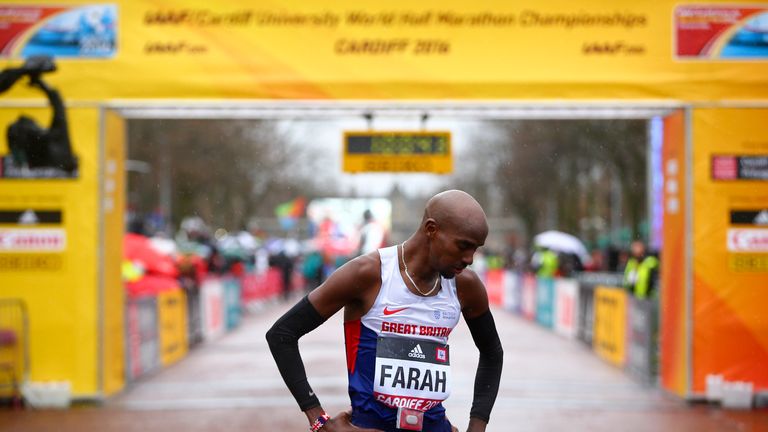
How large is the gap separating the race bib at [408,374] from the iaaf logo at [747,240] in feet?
26.1

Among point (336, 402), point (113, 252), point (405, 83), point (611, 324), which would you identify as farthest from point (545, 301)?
point (113, 252)

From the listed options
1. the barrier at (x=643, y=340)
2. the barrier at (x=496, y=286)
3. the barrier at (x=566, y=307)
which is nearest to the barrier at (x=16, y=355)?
the barrier at (x=643, y=340)

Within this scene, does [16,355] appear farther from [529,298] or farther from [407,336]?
[529,298]

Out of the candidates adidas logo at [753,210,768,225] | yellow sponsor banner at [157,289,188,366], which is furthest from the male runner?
yellow sponsor banner at [157,289,188,366]

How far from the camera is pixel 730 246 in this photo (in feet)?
36.0

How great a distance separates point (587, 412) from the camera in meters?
10.6

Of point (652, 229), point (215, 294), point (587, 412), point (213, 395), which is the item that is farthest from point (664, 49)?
point (215, 294)

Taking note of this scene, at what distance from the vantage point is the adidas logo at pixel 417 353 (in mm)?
3824

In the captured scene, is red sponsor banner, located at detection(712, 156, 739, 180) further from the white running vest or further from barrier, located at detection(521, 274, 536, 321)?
barrier, located at detection(521, 274, 536, 321)

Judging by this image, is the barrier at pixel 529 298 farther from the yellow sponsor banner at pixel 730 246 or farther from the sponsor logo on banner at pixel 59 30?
the sponsor logo on banner at pixel 59 30

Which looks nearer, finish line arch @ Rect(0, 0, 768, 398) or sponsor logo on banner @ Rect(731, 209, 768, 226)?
finish line arch @ Rect(0, 0, 768, 398)

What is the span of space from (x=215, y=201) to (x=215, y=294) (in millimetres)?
29422

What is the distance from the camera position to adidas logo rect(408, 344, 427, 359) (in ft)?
12.5

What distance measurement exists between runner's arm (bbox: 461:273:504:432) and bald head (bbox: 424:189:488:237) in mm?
350
